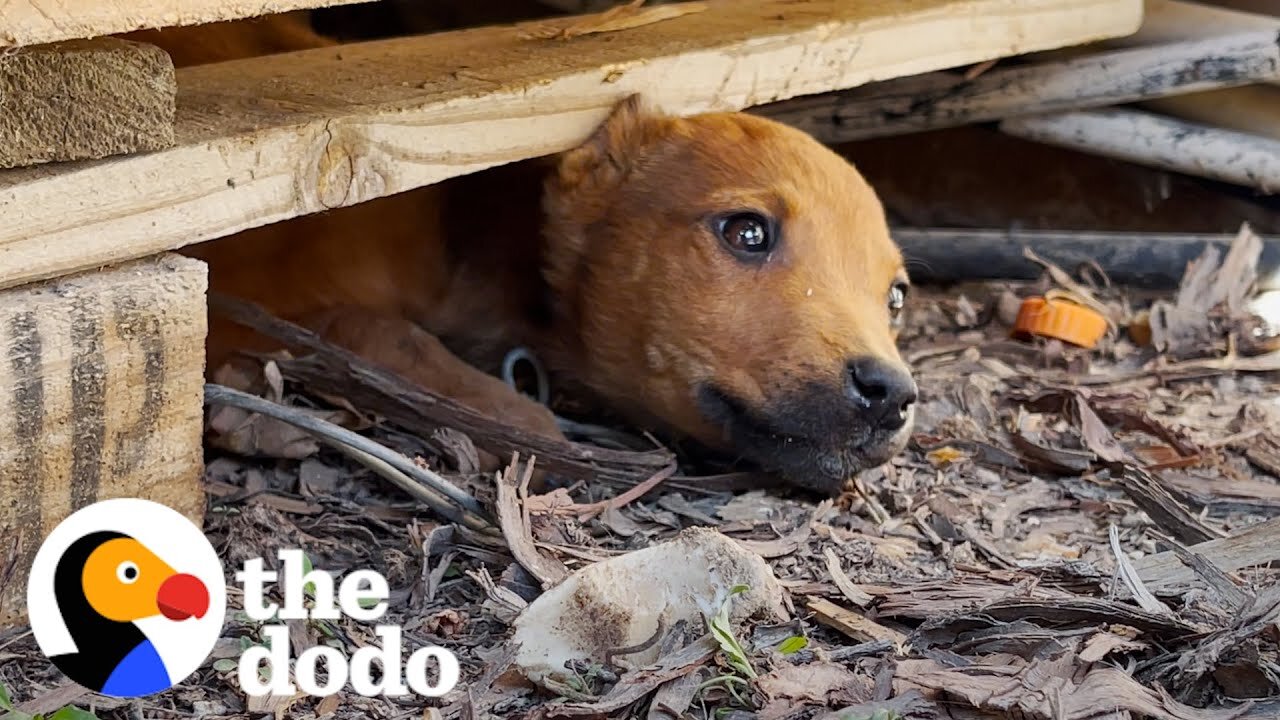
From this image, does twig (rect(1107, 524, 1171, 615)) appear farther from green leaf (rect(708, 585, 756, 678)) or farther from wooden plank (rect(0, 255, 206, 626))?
wooden plank (rect(0, 255, 206, 626))

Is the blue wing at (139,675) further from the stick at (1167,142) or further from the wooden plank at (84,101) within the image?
the stick at (1167,142)

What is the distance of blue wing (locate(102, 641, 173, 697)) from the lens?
2.29 metres

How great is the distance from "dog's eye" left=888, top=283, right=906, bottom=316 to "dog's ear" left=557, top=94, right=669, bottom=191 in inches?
30.7

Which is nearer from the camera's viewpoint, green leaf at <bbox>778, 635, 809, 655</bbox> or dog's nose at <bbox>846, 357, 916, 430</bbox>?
green leaf at <bbox>778, 635, 809, 655</bbox>

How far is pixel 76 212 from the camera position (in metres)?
2.39

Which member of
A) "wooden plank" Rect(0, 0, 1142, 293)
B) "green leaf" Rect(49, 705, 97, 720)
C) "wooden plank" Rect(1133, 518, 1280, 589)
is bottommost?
"wooden plank" Rect(1133, 518, 1280, 589)

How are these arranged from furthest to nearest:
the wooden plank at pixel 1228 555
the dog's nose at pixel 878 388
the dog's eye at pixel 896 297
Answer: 1. the dog's eye at pixel 896 297
2. the dog's nose at pixel 878 388
3. the wooden plank at pixel 1228 555

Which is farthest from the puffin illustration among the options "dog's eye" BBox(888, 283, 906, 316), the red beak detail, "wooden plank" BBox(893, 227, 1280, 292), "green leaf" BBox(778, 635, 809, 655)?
"wooden plank" BBox(893, 227, 1280, 292)

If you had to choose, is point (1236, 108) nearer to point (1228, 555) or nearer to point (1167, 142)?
point (1167, 142)

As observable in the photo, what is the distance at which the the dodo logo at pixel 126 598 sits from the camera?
2.32m

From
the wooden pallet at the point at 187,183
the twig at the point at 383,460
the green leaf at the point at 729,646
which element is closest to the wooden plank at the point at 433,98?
the wooden pallet at the point at 187,183

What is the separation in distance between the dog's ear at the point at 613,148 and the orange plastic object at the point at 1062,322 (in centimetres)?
176

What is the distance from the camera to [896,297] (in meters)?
3.89

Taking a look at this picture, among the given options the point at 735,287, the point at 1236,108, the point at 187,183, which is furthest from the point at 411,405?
the point at 1236,108
